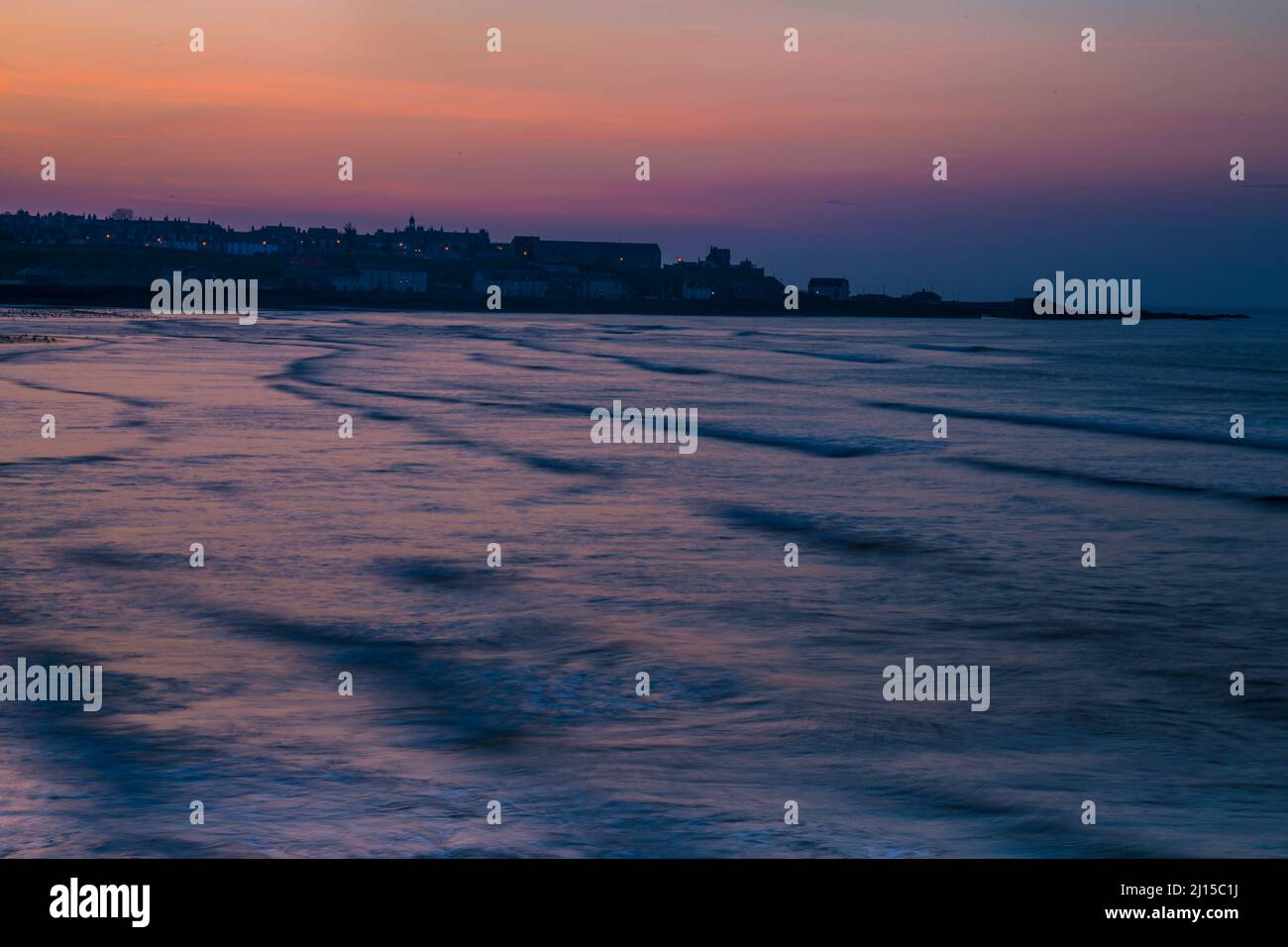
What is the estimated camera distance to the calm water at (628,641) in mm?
7883

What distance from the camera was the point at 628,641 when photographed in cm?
1212

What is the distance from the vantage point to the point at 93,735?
30.0 ft

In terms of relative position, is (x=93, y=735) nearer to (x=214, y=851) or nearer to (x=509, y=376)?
(x=214, y=851)

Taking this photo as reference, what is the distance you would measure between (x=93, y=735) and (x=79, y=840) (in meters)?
2.01

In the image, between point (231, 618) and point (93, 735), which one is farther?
point (231, 618)

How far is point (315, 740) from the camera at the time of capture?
9062 millimetres

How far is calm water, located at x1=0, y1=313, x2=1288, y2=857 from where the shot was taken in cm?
788

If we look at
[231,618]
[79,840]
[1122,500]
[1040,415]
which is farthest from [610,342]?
[79,840]
